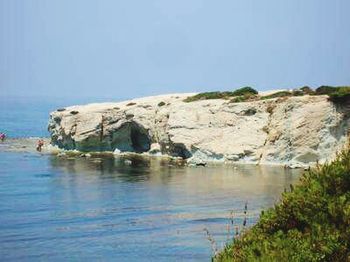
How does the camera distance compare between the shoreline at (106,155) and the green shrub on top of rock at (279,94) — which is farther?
the green shrub on top of rock at (279,94)

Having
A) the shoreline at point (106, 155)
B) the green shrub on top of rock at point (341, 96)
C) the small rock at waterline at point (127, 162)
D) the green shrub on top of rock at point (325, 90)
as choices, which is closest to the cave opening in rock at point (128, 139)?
the shoreline at point (106, 155)

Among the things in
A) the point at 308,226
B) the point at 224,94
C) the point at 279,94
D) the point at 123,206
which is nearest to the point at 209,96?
the point at 224,94

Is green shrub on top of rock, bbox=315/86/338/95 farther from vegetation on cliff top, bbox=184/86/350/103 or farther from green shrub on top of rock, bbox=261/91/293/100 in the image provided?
green shrub on top of rock, bbox=261/91/293/100

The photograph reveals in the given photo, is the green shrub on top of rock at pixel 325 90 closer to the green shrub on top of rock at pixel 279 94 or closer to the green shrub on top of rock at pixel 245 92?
the green shrub on top of rock at pixel 279 94

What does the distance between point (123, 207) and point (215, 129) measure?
38482mm

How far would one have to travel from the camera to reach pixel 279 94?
87.0 meters

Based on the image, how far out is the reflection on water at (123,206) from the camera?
32.1m

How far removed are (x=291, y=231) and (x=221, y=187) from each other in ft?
147

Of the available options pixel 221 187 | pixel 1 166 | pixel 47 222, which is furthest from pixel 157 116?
pixel 47 222

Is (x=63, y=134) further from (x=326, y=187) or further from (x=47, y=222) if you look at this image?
(x=326, y=187)

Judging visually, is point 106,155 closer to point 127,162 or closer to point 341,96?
point 127,162

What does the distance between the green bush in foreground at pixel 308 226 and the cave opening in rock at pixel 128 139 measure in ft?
264

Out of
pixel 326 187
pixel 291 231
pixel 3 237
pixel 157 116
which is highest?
pixel 157 116

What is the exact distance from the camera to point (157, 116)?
90.2 meters
